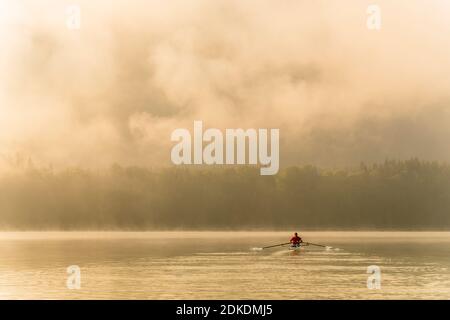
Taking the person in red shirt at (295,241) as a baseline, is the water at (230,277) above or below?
below

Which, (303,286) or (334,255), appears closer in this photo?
(303,286)

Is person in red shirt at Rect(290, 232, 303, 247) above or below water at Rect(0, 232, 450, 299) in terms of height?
above

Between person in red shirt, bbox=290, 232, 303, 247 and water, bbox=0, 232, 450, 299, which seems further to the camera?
person in red shirt, bbox=290, 232, 303, 247

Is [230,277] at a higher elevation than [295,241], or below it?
below

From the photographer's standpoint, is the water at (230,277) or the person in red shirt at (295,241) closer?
the water at (230,277)

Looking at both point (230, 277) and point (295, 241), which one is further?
point (295, 241)
